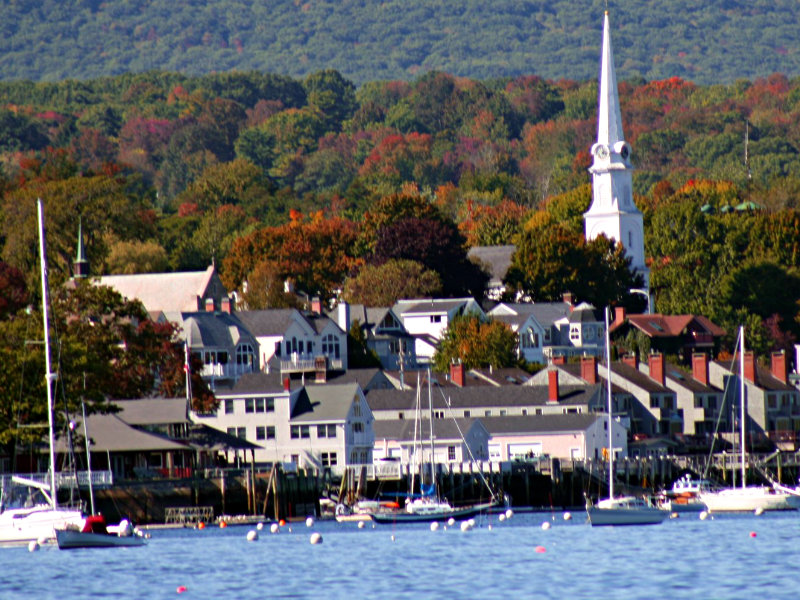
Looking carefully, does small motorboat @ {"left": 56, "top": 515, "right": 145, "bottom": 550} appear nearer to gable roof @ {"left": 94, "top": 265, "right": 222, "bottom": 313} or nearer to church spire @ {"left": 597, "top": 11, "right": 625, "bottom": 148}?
gable roof @ {"left": 94, "top": 265, "right": 222, "bottom": 313}

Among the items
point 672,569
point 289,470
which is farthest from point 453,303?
point 672,569

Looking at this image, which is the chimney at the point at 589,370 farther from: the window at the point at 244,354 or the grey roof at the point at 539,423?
Answer: the window at the point at 244,354

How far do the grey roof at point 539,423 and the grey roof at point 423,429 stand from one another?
2689mm

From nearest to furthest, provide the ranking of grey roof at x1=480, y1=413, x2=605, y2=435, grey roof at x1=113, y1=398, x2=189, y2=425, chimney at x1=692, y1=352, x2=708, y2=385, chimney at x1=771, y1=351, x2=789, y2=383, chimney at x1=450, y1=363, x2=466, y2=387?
grey roof at x1=113, y1=398, x2=189, y2=425
grey roof at x1=480, y1=413, x2=605, y2=435
chimney at x1=450, y1=363, x2=466, y2=387
chimney at x1=692, y1=352, x2=708, y2=385
chimney at x1=771, y1=351, x2=789, y2=383

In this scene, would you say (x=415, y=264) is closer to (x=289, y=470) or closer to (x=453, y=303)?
(x=453, y=303)

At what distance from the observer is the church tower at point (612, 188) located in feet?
497

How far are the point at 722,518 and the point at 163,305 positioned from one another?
58898 mm

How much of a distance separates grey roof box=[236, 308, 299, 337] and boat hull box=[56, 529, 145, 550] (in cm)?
5715

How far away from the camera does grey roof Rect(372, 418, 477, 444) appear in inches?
3853

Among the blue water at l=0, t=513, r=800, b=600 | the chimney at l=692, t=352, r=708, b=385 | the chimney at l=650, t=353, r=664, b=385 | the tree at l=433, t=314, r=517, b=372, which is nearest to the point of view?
the blue water at l=0, t=513, r=800, b=600

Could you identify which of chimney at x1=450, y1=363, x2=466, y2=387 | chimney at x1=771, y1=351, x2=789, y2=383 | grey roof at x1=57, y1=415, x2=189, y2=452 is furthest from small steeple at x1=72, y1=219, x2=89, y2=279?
grey roof at x1=57, y1=415, x2=189, y2=452

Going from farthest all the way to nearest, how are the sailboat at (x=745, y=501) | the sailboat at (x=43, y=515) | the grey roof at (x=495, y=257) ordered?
the grey roof at (x=495, y=257) < the sailboat at (x=745, y=501) < the sailboat at (x=43, y=515)

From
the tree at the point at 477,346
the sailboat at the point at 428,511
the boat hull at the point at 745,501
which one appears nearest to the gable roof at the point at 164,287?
the tree at the point at 477,346

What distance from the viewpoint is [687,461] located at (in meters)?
99.8
